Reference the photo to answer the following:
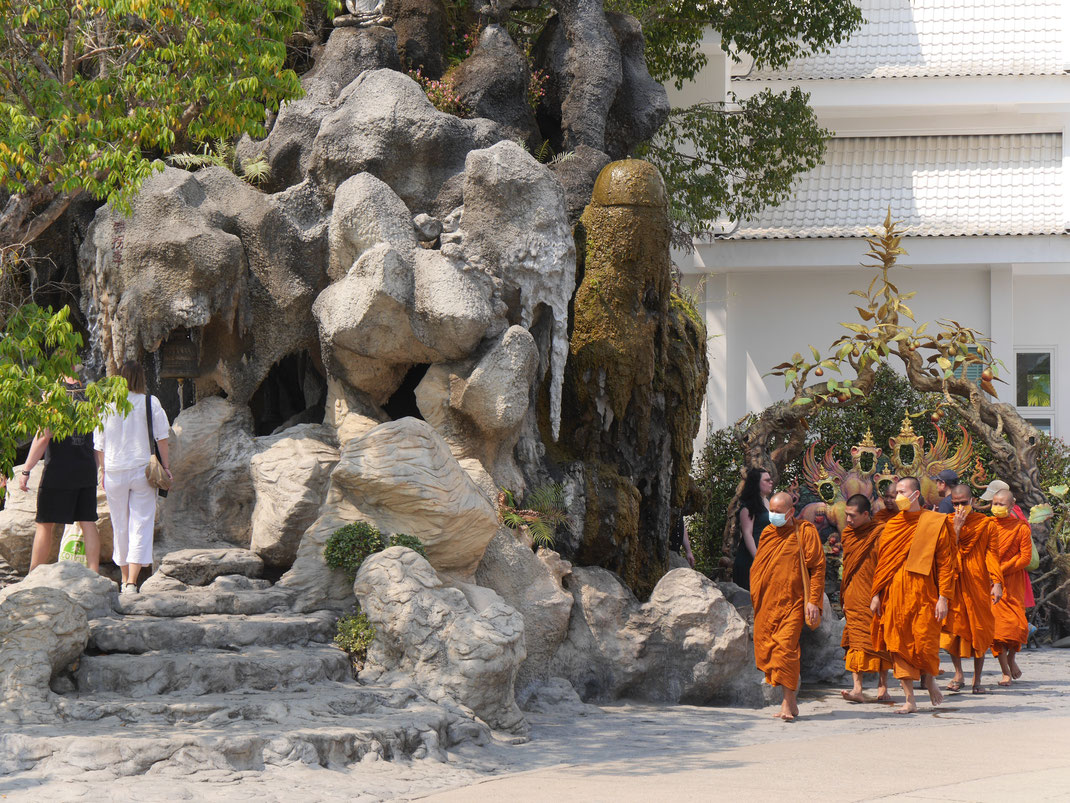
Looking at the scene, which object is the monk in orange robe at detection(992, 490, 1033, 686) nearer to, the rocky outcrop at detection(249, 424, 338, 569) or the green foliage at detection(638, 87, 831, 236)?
the rocky outcrop at detection(249, 424, 338, 569)

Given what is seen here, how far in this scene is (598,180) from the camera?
11883 millimetres

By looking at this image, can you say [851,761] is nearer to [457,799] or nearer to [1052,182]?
[457,799]

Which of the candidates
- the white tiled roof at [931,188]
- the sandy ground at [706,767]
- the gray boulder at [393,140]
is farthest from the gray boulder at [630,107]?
the sandy ground at [706,767]

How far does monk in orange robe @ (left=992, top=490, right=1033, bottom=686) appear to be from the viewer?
11.2 m

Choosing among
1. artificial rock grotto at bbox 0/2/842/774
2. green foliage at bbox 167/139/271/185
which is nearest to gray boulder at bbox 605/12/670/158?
artificial rock grotto at bbox 0/2/842/774

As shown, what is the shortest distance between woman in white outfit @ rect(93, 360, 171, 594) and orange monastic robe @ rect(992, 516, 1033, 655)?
698cm

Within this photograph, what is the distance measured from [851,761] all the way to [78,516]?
569 cm

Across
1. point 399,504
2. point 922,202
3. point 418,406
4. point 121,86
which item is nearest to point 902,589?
point 399,504

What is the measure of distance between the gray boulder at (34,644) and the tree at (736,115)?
10.2 meters

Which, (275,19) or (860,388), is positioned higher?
(275,19)

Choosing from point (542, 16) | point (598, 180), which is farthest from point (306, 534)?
point (542, 16)

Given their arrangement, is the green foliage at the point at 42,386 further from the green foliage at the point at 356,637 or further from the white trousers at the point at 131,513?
the green foliage at the point at 356,637

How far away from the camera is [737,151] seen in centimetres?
1700

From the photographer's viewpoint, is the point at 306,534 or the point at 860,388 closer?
the point at 306,534
